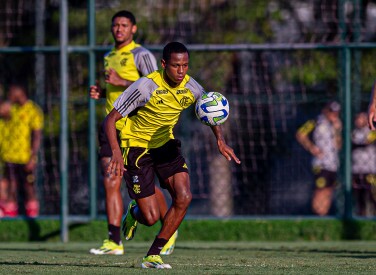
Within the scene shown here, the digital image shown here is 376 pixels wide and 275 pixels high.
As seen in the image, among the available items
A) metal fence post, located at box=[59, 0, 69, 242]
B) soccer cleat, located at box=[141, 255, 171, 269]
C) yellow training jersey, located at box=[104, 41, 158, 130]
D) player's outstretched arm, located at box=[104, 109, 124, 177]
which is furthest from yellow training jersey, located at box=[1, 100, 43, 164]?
soccer cleat, located at box=[141, 255, 171, 269]

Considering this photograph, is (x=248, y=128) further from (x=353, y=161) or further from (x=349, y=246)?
(x=349, y=246)

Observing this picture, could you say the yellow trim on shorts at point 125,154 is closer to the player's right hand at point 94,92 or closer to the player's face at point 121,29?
the player's right hand at point 94,92

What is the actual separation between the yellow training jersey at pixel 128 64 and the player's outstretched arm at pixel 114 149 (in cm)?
229

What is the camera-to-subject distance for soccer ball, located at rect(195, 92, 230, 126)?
8.72 metres

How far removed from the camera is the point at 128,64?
1110cm

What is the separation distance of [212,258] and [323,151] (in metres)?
4.71

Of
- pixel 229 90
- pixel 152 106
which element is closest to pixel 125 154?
pixel 152 106

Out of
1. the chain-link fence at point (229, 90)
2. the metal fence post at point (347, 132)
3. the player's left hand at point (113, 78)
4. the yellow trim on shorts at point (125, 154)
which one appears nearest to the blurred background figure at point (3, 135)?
the chain-link fence at point (229, 90)

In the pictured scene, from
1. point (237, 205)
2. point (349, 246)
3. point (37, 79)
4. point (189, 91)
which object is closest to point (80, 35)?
point (37, 79)

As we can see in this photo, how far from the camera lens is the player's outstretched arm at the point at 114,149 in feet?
26.8

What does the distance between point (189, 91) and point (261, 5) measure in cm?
622

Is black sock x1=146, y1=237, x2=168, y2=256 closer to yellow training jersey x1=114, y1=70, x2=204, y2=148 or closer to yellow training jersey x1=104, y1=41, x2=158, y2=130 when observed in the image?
yellow training jersey x1=114, y1=70, x2=204, y2=148

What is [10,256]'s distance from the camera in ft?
33.6

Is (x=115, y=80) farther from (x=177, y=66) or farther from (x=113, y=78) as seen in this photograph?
(x=177, y=66)
